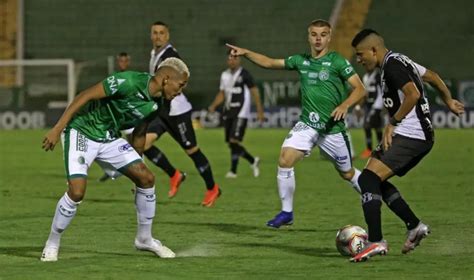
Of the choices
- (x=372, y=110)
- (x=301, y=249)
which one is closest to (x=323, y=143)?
(x=301, y=249)

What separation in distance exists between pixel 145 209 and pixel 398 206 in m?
2.28

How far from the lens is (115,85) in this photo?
10.3m

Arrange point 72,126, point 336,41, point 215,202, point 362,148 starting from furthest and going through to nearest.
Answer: point 336,41 < point 362,148 < point 215,202 < point 72,126

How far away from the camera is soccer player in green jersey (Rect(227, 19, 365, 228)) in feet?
43.1

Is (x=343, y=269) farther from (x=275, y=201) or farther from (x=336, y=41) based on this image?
(x=336, y=41)

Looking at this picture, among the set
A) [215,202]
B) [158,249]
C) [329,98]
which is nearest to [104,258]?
[158,249]

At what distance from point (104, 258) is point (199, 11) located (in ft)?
112

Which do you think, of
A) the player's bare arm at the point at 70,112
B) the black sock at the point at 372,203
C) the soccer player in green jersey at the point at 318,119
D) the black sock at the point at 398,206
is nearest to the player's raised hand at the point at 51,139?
the player's bare arm at the point at 70,112

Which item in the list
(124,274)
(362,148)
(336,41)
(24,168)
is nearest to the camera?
(124,274)

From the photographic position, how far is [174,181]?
17.7m

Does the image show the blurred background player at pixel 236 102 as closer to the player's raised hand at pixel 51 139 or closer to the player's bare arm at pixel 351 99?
the player's bare arm at pixel 351 99

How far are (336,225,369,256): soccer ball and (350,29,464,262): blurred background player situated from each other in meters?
0.20

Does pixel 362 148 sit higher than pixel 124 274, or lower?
lower

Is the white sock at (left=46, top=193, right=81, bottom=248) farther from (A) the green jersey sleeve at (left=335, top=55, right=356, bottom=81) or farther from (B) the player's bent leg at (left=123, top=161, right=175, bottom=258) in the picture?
(A) the green jersey sleeve at (left=335, top=55, right=356, bottom=81)
